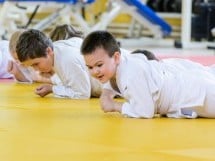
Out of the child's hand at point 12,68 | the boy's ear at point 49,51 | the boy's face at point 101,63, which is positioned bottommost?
the child's hand at point 12,68

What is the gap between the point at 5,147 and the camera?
7.89ft

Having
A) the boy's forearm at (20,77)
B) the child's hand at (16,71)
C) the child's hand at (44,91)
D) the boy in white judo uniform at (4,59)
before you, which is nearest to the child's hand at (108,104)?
the child's hand at (44,91)

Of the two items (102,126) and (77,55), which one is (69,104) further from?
(102,126)

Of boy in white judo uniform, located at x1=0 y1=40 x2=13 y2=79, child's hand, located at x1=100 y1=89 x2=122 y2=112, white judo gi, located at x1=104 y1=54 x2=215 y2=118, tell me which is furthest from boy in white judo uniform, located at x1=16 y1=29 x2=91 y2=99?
boy in white judo uniform, located at x1=0 y1=40 x2=13 y2=79

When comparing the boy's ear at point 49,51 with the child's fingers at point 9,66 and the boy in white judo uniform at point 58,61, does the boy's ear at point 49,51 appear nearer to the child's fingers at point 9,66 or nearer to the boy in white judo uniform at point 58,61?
the boy in white judo uniform at point 58,61

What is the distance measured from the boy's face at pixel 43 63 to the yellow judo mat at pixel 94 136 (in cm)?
24

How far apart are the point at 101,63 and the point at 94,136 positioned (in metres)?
0.50

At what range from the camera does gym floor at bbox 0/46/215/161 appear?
226 cm

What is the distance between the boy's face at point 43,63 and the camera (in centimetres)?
362

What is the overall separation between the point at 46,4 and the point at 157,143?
7166 mm

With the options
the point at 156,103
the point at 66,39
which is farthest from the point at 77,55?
the point at 156,103

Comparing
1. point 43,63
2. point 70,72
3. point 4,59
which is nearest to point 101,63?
point 43,63

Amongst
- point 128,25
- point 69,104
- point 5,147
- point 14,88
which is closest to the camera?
point 5,147

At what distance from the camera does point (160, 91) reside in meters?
3.05
